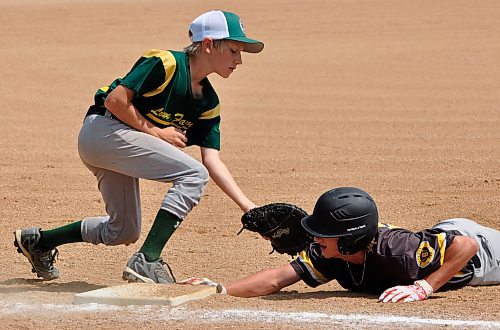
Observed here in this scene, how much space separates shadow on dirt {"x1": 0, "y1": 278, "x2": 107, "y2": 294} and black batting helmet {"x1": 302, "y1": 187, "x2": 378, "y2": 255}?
141cm

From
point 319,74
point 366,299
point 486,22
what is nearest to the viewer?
point 366,299

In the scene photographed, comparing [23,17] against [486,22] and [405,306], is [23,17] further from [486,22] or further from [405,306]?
[405,306]

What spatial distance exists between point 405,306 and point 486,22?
1394 cm

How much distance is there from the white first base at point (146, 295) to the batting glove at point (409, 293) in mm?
862

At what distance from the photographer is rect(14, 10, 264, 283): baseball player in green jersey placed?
17.1 ft

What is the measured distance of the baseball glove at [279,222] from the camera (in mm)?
5363

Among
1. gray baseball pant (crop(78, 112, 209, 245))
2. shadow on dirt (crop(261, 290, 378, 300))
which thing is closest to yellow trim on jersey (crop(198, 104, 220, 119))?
gray baseball pant (crop(78, 112, 209, 245))

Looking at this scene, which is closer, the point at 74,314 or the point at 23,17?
the point at 74,314

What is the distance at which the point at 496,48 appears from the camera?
15.9 metres

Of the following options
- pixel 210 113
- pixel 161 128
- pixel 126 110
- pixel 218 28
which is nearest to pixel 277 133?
pixel 210 113

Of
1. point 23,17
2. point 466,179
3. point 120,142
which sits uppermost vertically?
point 23,17

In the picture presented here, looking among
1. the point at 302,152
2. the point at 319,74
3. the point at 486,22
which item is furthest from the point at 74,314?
the point at 486,22

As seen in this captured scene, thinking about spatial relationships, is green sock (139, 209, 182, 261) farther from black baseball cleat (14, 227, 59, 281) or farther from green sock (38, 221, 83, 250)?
black baseball cleat (14, 227, 59, 281)

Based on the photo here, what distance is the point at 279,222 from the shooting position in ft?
17.6
